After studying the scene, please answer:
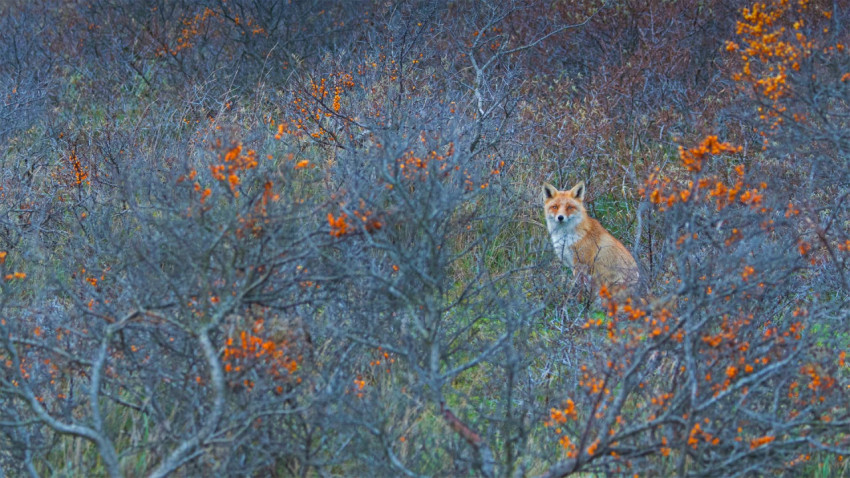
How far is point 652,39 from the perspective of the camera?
1046 cm

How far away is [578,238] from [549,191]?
1.74ft

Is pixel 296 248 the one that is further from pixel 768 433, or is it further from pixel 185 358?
pixel 768 433

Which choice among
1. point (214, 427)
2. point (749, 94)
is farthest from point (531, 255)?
point (214, 427)

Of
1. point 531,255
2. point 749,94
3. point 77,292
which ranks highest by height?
Answer: point 531,255

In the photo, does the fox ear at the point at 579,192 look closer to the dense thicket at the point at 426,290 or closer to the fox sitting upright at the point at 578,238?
the fox sitting upright at the point at 578,238

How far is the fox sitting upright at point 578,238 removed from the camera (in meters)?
7.40

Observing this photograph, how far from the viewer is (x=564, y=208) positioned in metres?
7.55

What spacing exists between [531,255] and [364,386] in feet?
10.2

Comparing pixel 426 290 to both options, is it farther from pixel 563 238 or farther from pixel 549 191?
pixel 549 191

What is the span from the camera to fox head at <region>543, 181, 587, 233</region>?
298 inches

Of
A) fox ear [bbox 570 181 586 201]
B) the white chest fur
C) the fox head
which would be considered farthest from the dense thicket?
fox ear [bbox 570 181 586 201]

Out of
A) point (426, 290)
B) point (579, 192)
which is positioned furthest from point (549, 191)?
point (426, 290)

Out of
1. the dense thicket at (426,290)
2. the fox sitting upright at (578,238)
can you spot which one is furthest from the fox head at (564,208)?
the dense thicket at (426,290)

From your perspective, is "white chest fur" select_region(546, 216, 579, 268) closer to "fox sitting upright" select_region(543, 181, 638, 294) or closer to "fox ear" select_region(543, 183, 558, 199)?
"fox sitting upright" select_region(543, 181, 638, 294)
